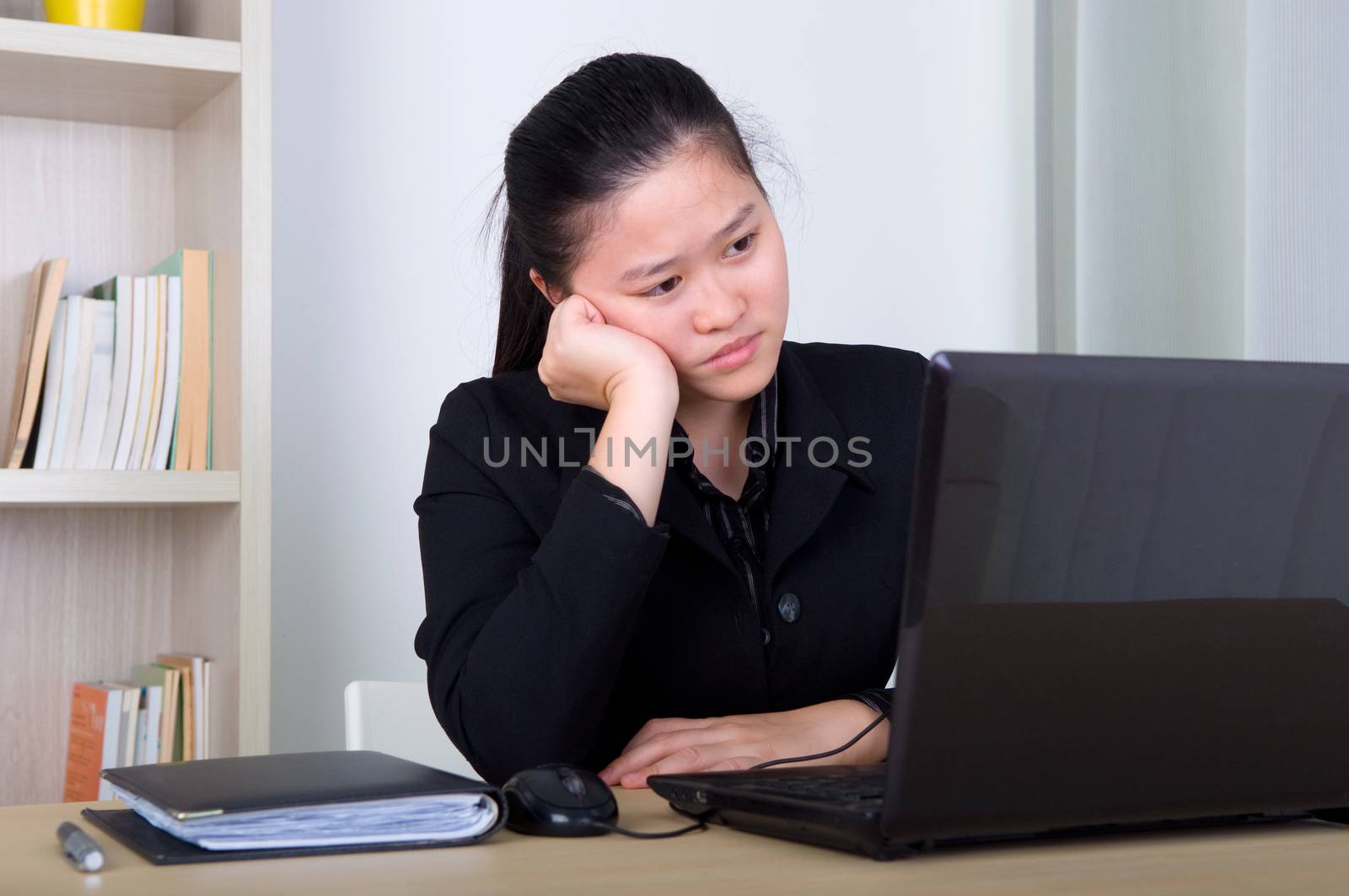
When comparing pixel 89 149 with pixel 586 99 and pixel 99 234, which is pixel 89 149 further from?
pixel 586 99

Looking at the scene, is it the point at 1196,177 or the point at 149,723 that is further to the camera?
the point at 1196,177

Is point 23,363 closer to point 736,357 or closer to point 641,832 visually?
point 736,357

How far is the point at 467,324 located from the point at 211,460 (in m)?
0.58

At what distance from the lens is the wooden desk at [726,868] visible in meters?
0.65

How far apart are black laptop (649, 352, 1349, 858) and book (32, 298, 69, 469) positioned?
141 cm

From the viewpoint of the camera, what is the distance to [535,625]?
109 centimetres

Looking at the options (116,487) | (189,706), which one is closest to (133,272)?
(116,487)

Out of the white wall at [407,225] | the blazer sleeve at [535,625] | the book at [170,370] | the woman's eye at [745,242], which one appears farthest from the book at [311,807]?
the white wall at [407,225]

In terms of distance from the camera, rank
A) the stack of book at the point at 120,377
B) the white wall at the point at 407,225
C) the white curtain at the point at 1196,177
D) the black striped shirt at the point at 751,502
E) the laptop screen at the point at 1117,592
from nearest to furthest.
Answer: the laptop screen at the point at 1117,592 → the black striped shirt at the point at 751,502 → the stack of book at the point at 120,377 → the white curtain at the point at 1196,177 → the white wall at the point at 407,225

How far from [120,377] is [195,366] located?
98mm

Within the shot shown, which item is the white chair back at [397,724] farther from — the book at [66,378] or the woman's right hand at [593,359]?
the book at [66,378]

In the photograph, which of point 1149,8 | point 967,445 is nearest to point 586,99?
point 967,445

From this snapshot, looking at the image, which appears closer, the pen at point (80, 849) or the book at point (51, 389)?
the pen at point (80, 849)

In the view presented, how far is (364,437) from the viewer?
7.41 feet
